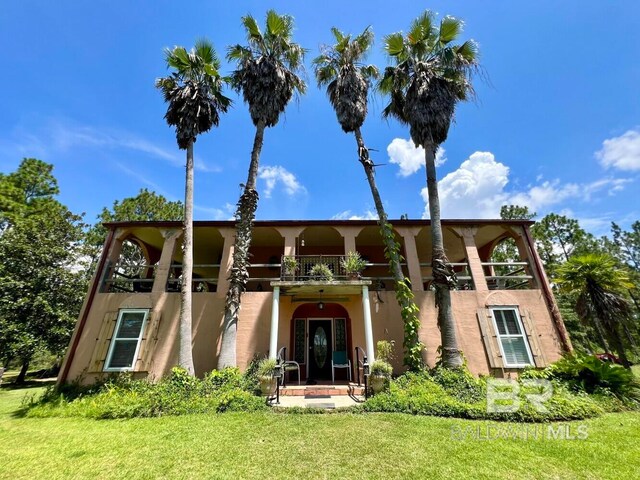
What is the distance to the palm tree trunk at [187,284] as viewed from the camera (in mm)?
8734

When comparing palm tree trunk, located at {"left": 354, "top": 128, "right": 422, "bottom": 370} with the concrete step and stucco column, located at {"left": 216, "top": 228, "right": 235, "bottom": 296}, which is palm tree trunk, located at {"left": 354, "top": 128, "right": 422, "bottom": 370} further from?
stucco column, located at {"left": 216, "top": 228, "right": 235, "bottom": 296}

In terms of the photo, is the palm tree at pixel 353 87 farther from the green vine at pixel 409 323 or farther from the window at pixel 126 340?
the window at pixel 126 340

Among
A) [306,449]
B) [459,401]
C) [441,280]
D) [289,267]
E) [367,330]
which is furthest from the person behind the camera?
[289,267]

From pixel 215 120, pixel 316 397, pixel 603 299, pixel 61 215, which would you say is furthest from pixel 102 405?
pixel 603 299

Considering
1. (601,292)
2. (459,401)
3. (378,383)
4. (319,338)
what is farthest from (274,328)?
(601,292)

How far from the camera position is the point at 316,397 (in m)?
8.26

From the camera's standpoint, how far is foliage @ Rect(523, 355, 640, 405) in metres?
7.57

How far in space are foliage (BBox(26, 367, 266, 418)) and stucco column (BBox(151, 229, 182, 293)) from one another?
3350mm

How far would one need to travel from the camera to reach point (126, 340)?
9.84 meters

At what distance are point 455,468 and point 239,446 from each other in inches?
147

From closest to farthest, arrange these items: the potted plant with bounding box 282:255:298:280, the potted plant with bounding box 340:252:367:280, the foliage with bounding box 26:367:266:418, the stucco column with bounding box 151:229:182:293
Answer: the foliage with bounding box 26:367:266:418, the potted plant with bounding box 340:252:367:280, the potted plant with bounding box 282:255:298:280, the stucco column with bounding box 151:229:182:293

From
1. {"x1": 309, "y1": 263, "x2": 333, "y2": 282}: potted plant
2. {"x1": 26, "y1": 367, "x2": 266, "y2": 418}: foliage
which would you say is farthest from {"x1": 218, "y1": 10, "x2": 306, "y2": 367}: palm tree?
{"x1": 26, "y1": 367, "x2": 266, "y2": 418}: foliage

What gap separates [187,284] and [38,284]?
462 inches

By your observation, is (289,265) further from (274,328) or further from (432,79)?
(432,79)
